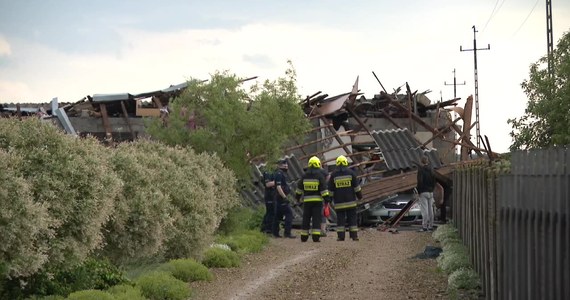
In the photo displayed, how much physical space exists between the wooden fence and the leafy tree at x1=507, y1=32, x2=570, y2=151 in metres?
15.5

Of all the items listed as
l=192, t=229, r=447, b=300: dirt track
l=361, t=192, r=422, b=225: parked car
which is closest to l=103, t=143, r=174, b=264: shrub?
l=192, t=229, r=447, b=300: dirt track

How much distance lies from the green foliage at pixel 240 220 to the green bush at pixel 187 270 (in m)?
8.27

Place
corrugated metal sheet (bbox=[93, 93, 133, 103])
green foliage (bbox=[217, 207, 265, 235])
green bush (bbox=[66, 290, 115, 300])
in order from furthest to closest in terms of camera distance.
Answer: corrugated metal sheet (bbox=[93, 93, 133, 103]) → green foliage (bbox=[217, 207, 265, 235]) → green bush (bbox=[66, 290, 115, 300])

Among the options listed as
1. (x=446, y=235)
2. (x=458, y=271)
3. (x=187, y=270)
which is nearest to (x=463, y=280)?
(x=458, y=271)

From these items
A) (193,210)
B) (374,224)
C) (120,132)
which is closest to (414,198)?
(374,224)

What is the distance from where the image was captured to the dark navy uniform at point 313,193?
23422 mm

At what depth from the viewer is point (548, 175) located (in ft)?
28.4

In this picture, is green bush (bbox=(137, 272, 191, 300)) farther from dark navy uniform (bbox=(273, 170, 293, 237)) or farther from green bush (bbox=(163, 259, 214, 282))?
dark navy uniform (bbox=(273, 170, 293, 237))

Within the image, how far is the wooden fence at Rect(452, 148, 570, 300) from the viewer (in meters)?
8.25

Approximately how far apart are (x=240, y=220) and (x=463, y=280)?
38.8 ft

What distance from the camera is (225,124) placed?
94.3ft

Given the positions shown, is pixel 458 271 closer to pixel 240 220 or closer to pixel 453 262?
pixel 453 262

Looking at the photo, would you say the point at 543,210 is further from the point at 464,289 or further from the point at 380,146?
the point at 380,146

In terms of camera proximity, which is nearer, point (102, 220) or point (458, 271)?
→ point (102, 220)
